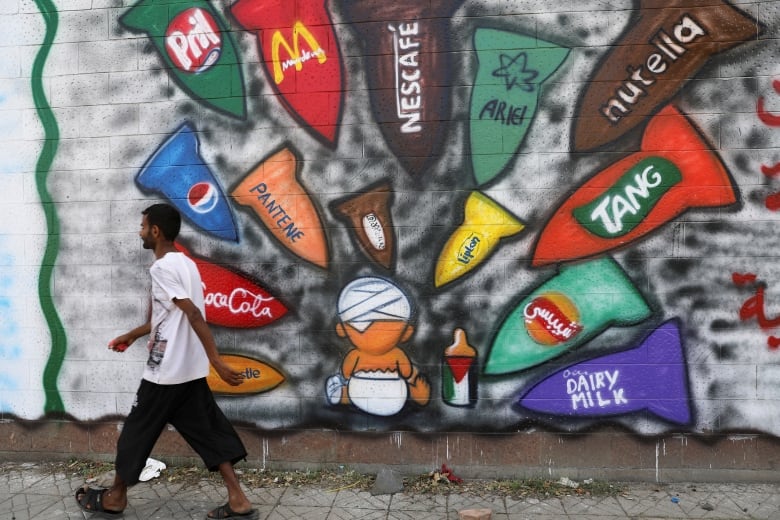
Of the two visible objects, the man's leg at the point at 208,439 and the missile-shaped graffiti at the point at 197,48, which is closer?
the man's leg at the point at 208,439

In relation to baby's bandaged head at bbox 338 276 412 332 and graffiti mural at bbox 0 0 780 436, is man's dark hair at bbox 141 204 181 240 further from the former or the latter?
baby's bandaged head at bbox 338 276 412 332

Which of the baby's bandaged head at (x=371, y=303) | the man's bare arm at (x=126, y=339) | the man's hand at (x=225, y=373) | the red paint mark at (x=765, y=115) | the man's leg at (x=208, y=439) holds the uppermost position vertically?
the red paint mark at (x=765, y=115)

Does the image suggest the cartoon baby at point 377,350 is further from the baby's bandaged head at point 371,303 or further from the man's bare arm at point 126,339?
the man's bare arm at point 126,339

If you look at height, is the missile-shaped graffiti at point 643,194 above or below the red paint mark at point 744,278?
above

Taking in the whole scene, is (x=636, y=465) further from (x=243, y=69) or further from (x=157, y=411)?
Result: (x=243, y=69)

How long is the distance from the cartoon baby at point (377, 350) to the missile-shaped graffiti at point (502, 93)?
1000 millimetres

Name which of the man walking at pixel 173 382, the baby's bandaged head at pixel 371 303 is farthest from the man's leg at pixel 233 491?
the baby's bandaged head at pixel 371 303

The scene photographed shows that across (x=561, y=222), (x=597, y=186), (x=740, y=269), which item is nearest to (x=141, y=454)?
(x=561, y=222)

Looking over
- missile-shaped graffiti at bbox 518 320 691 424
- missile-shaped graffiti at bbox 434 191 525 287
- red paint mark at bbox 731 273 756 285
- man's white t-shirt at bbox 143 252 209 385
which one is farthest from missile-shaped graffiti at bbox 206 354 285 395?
red paint mark at bbox 731 273 756 285

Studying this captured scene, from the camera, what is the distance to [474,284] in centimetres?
404

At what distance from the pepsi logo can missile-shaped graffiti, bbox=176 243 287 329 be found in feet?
0.99

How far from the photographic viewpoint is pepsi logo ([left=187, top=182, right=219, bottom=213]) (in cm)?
421

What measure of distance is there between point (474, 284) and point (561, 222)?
682 millimetres

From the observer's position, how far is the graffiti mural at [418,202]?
392 cm
